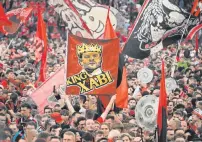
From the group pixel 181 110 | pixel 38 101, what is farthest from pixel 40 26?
pixel 181 110

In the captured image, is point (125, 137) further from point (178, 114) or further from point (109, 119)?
point (178, 114)

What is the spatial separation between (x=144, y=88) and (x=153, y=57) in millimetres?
6883

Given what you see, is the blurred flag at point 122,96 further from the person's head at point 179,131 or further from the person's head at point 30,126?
the person's head at point 30,126

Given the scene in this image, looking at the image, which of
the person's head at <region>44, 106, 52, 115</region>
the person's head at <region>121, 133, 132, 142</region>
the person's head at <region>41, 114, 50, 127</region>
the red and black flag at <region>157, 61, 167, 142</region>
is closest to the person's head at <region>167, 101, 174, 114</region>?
the person's head at <region>44, 106, 52, 115</region>

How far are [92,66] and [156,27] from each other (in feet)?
11.2

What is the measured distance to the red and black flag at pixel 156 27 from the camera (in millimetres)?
12539

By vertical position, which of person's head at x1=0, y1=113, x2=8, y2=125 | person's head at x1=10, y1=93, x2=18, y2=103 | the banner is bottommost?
person's head at x1=0, y1=113, x2=8, y2=125

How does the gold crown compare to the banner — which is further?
the gold crown

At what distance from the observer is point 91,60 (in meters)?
9.96

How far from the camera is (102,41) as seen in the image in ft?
33.7

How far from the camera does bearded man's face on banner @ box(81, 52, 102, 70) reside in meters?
9.89

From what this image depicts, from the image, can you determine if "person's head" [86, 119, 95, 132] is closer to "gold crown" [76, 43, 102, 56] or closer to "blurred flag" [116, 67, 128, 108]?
"gold crown" [76, 43, 102, 56]

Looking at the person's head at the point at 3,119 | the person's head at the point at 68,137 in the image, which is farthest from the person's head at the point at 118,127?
the person's head at the point at 3,119

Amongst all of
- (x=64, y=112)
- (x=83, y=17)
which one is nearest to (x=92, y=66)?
(x=64, y=112)
